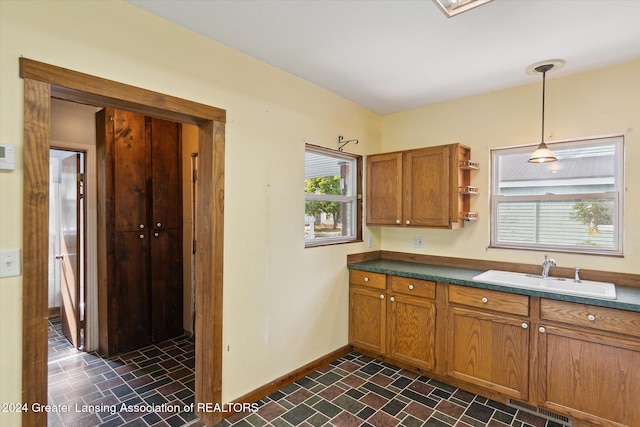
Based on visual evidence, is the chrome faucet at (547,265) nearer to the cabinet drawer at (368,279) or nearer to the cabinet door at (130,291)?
the cabinet drawer at (368,279)

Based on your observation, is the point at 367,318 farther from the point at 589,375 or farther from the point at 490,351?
the point at 589,375

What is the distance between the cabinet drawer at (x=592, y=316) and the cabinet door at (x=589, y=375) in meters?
0.07

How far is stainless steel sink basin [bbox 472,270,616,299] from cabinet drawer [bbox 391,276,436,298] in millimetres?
367

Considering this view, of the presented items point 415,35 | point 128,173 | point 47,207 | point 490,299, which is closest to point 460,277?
point 490,299

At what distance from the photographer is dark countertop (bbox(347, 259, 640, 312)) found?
2.07 meters

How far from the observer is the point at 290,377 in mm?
2822

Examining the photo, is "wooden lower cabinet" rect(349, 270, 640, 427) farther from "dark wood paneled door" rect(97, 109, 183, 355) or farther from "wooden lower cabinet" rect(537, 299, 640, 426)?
"dark wood paneled door" rect(97, 109, 183, 355)

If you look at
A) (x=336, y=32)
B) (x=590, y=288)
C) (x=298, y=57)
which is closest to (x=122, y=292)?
(x=298, y=57)

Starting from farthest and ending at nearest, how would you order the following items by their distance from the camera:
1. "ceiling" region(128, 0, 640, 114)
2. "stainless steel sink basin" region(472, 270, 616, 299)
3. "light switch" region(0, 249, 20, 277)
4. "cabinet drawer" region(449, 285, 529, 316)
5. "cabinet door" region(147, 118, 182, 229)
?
"cabinet door" region(147, 118, 182, 229), "cabinet drawer" region(449, 285, 529, 316), "stainless steel sink basin" region(472, 270, 616, 299), "ceiling" region(128, 0, 640, 114), "light switch" region(0, 249, 20, 277)

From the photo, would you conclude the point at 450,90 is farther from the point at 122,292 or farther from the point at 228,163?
the point at 122,292

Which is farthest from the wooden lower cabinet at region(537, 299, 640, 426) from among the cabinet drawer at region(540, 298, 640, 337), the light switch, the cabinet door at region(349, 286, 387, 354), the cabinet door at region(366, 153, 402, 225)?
the light switch

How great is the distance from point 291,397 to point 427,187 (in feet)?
7.18

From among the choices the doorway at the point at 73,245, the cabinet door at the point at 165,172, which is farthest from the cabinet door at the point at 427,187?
the doorway at the point at 73,245

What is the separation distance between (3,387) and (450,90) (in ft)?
12.0
